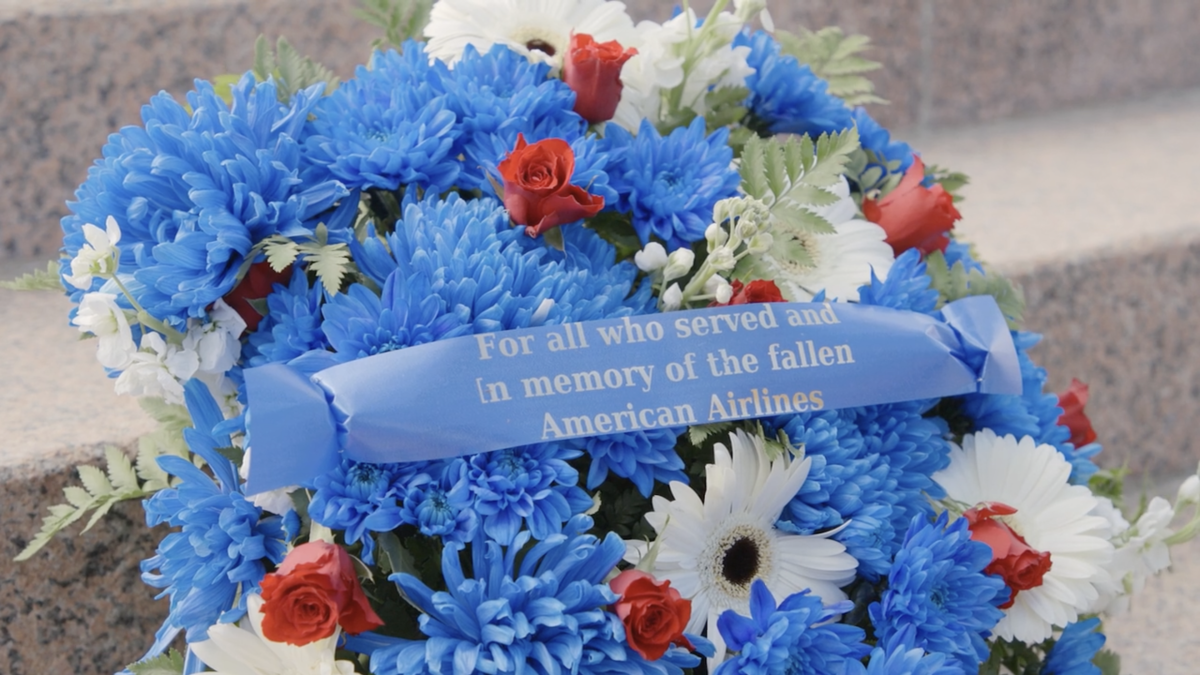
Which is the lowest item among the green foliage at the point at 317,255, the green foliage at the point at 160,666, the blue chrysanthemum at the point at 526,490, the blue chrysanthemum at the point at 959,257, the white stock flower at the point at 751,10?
the green foliage at the point at 160,666

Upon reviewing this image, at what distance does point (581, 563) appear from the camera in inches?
22.6

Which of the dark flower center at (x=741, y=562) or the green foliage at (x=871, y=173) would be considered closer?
the dark flower center at (x=741, y=562)

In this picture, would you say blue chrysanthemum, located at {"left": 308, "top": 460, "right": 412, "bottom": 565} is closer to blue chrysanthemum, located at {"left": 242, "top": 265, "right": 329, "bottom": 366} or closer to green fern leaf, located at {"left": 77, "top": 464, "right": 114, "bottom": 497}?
blue chrysanthemum, located at {"left": 242, "top": 265, "right": 329, "bottom": 366}

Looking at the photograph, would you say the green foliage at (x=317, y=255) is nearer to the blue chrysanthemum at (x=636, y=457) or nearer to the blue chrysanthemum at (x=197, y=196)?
the blue chrysanthemum at (x=197, y=196)

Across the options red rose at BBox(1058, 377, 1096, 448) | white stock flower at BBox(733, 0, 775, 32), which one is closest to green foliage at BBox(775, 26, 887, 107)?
white stock flower at BBox(733, 0, 775, 32)

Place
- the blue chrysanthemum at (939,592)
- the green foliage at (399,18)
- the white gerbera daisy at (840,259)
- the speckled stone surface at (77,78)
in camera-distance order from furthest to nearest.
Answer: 1. the speckled stone surface at (77,78)
2. the green foliage at (399,18)
3. the white gerbera daisy at (840,259)
4. the blue chrysanthemum at (939,592)

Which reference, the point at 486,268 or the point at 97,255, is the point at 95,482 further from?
the point at 486,268

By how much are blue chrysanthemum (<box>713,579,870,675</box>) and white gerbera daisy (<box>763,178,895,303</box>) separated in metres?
0.21

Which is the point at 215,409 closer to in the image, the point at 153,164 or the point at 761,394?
the point at 153,164

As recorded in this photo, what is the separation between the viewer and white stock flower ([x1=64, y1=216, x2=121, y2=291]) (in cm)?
59

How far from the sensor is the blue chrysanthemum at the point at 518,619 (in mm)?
550

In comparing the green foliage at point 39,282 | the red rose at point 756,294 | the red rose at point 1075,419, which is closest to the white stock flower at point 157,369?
the green foliage at point 39,282

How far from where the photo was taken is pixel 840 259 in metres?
0.77

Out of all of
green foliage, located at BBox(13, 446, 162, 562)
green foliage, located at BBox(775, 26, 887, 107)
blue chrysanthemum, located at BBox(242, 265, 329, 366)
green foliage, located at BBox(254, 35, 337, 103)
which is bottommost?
green foliage, located at BBox(13, 446, 162, 562)
